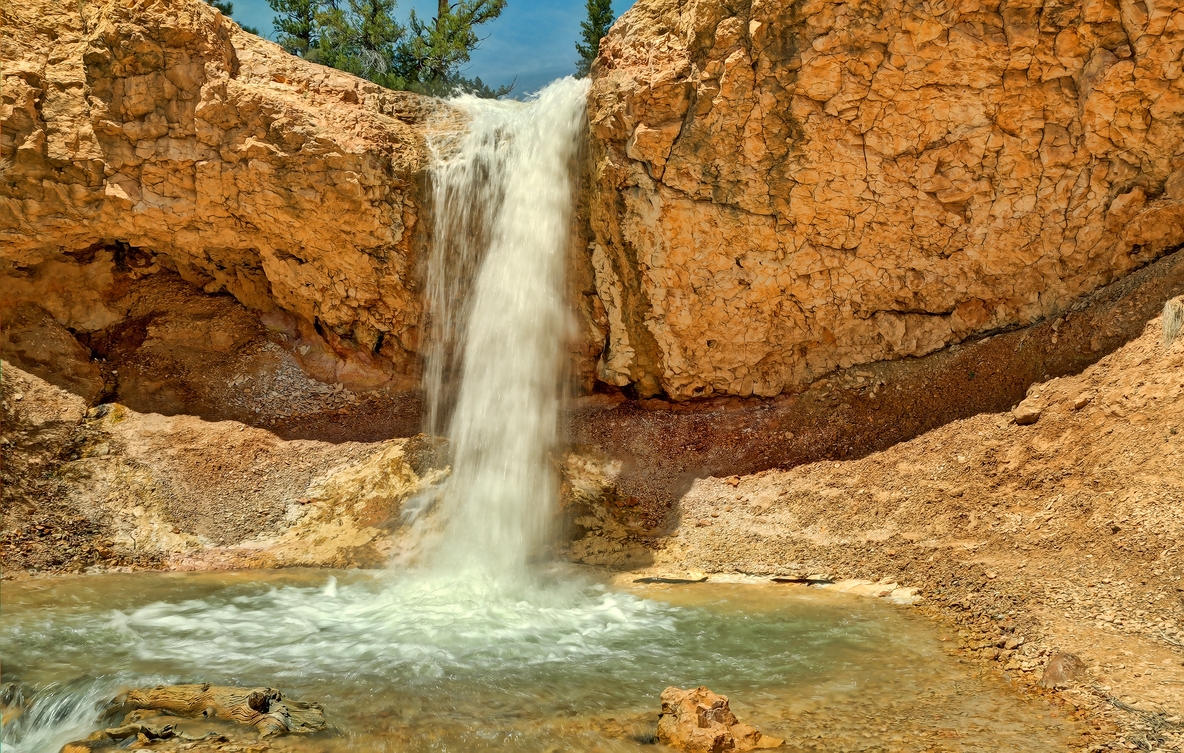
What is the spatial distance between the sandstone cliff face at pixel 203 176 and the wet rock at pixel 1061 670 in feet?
29.7

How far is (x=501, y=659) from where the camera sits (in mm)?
5777

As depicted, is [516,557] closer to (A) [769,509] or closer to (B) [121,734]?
(A) [769,509]

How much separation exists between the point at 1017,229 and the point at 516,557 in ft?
23.1

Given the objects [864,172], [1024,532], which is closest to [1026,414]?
[1024,532]

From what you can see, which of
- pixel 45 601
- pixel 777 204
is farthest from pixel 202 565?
pixel 777 204

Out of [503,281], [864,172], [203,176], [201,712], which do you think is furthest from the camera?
[503,281]

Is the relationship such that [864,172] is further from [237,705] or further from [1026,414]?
[237,705]

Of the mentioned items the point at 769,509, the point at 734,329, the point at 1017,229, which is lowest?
the point at 769,509

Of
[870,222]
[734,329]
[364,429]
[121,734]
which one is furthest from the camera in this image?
[364,429]

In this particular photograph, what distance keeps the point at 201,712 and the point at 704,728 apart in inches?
118

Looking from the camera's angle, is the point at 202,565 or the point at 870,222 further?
the point at 870,222

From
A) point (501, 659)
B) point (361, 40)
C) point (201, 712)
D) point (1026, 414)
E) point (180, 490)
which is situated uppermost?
point (361, 40)

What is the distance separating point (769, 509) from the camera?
8.82 m

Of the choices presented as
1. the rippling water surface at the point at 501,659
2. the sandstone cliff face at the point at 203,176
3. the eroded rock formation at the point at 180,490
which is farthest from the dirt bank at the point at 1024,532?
the sandstone cliff face at the point at 203,176
